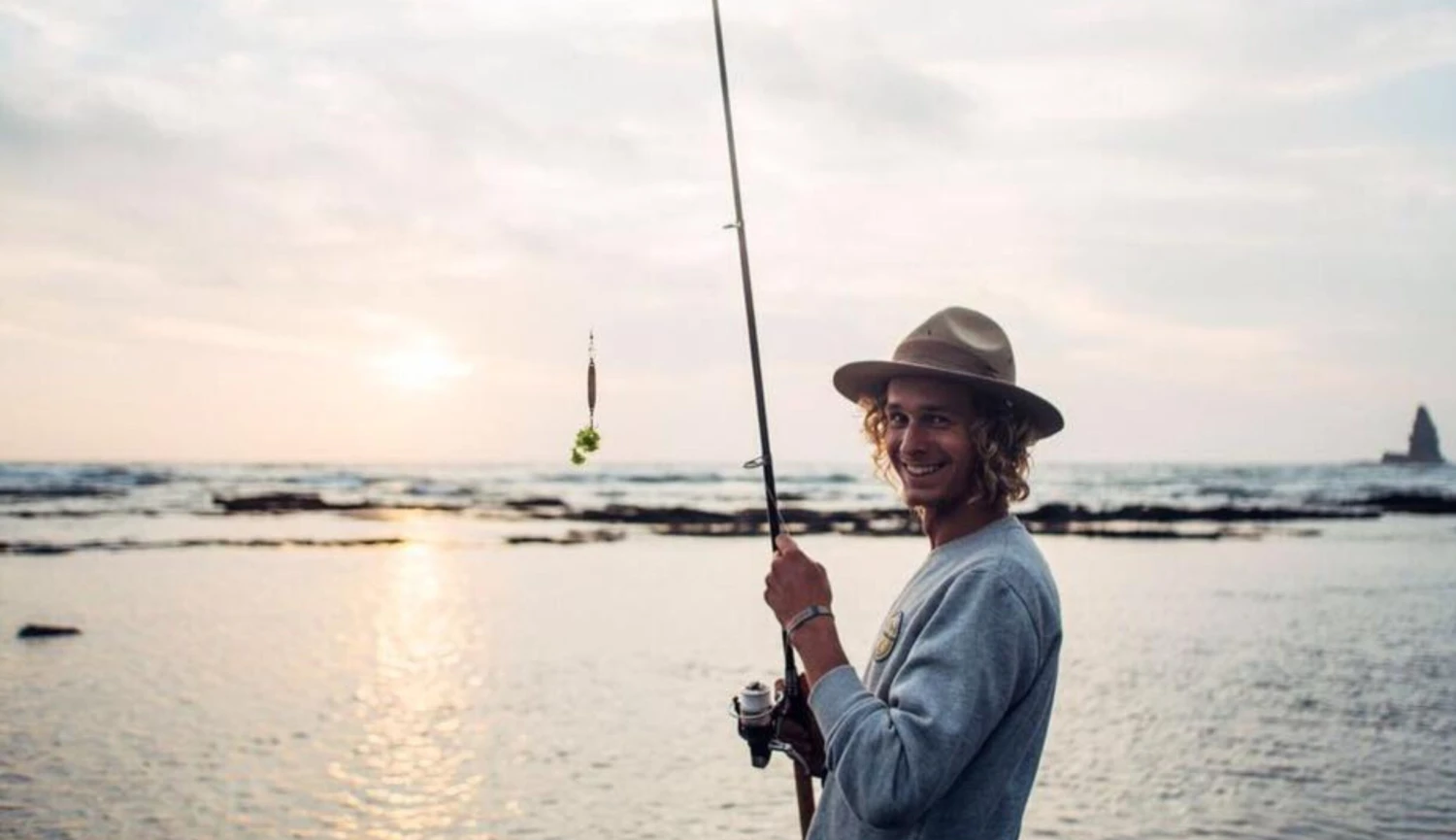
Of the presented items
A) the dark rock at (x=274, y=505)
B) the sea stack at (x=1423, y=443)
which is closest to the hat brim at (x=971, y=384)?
the dark rock at (x=274, y=505)

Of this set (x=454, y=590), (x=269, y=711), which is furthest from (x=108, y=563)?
(x=269, y=711)

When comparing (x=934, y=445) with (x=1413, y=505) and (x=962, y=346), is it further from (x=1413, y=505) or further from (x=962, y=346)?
(x=1413, y=505)

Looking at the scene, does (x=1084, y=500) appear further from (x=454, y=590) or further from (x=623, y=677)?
(x=623, y=677)

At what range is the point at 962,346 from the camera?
8.95 ft

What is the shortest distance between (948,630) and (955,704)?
14cm

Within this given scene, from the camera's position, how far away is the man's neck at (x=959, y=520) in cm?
265

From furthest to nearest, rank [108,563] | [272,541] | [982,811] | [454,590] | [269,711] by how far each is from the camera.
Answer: [272,541]
[108,563]
[454,590]
[269,711]
[982,811]

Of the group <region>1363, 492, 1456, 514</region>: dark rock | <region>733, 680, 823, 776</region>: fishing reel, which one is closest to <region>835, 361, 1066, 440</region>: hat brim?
<region>733, 680, 823, 776</region>: fishing reel

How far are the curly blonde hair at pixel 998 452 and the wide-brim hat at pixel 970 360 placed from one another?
23 millimetres

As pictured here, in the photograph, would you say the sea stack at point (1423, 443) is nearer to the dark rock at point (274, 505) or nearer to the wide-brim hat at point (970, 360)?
the dark rock at point (274, 505)

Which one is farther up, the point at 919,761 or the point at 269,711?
the point at 919,761

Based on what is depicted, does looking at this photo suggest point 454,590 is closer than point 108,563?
Yes

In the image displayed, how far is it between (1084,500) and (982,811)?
158 ft

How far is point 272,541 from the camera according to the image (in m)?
25.9
